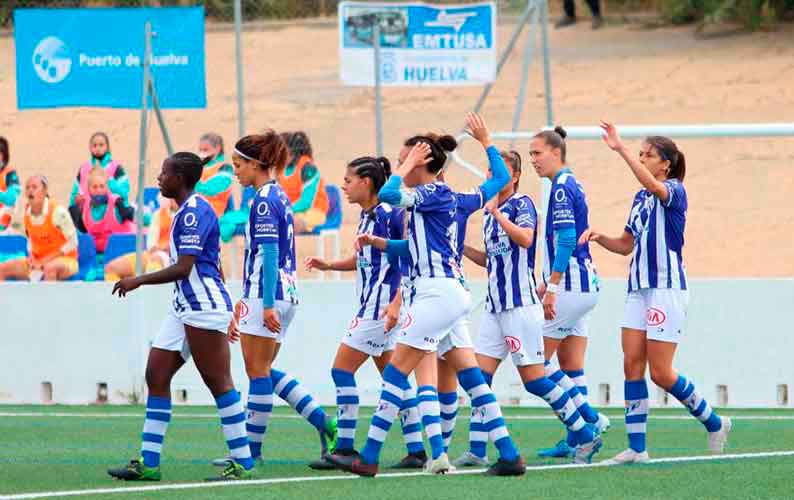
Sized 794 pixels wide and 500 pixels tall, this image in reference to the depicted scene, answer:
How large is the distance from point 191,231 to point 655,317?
3064 millimetres

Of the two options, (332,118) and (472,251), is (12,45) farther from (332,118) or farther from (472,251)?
(472,251)

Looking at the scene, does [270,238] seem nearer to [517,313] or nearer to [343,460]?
[343,460]

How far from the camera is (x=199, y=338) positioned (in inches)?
402

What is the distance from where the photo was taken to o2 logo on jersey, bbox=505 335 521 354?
1127 centimetres

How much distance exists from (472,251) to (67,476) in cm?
315

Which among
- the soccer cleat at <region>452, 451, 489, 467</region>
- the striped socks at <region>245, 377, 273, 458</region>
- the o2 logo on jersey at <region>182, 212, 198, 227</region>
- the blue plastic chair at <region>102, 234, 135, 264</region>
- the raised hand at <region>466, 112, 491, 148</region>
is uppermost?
the raised hand at <region>466, 112, 491, 148</region>

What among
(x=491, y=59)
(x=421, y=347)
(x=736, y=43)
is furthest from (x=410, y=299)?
(x=736, y=43)

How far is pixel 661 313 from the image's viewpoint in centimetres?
1114

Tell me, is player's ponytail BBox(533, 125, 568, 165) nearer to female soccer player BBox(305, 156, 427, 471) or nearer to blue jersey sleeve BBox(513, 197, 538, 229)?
blue jersey sleeve BBox(513, 197, 538, 229)

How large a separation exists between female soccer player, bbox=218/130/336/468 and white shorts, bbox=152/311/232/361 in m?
0.40

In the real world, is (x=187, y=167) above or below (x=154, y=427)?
above

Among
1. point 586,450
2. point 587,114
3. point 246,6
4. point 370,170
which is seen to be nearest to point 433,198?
point 370,170

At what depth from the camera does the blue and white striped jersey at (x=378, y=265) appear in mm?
11195

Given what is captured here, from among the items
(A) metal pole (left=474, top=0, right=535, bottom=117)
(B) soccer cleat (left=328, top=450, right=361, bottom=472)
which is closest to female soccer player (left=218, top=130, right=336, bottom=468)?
(B) soccer cleat (left=328, top=450, right=361, bottom=472)
